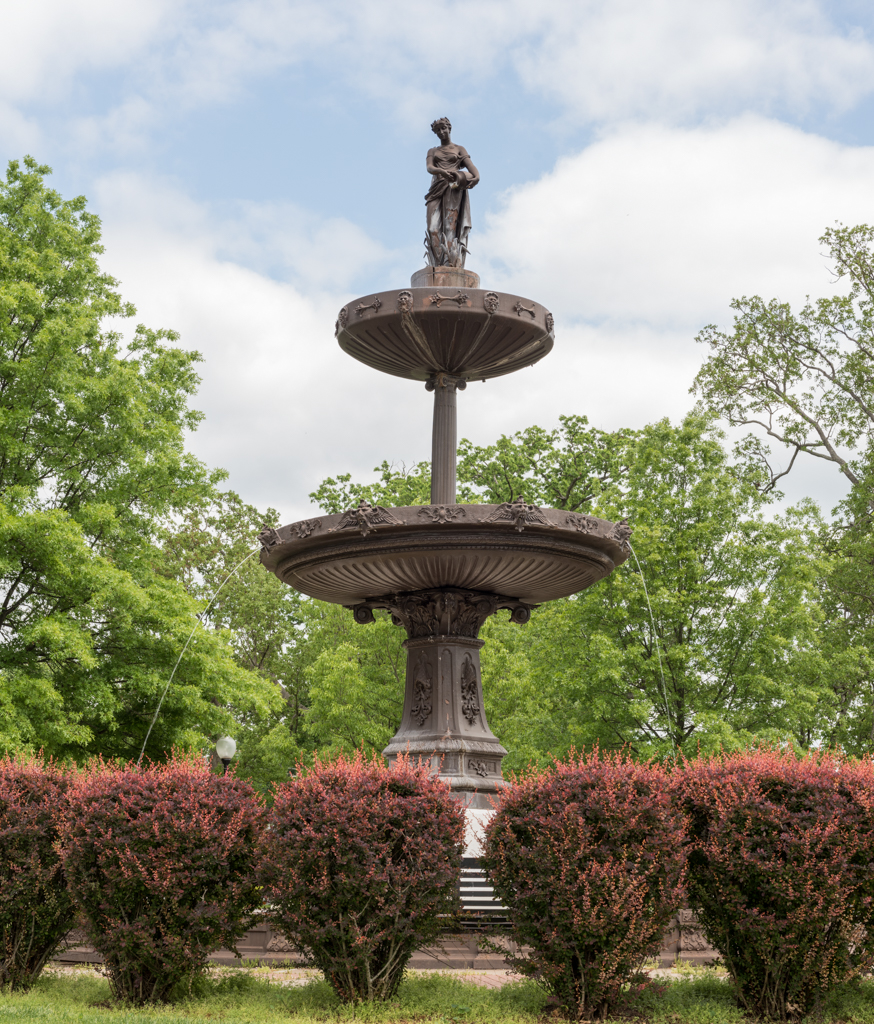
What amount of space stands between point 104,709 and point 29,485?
14.0 ft

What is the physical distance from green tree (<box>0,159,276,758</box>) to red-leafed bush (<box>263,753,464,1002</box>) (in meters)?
11.2

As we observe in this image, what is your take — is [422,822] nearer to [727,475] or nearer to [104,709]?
[104,709]

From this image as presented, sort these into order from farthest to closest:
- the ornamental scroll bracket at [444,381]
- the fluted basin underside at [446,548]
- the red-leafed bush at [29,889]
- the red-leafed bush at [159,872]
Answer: the ornamental scroll bracket at [444,381], the fluted basin underside at [446,548], the red-leafed bush at [29,889], the red-leafed bush at [159,872]

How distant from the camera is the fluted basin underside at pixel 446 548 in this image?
10547 millimetres

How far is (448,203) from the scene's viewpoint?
13586 millimetres

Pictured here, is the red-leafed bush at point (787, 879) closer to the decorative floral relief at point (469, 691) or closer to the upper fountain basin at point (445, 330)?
the decorative floral relief at point (469, 691)

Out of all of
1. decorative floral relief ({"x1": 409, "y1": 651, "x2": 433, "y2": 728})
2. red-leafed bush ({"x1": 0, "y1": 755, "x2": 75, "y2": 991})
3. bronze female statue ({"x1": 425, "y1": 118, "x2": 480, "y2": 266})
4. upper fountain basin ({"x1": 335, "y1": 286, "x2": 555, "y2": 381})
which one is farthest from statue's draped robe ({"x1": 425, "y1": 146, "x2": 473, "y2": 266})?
red-leafed bush ({"x1": 0, "y1": 755, "x2": 75, "y2": 991})

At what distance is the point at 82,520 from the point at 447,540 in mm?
10785

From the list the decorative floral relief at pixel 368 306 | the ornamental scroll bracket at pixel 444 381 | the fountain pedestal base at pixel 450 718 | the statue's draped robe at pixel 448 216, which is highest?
the statue's draped robe at pixel 448 216

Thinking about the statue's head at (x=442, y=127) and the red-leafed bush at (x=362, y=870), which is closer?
the red-leafed bush at (x=362, y=870)

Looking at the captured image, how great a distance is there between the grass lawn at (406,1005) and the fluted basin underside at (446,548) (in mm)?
3955

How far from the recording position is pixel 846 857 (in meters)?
7.30

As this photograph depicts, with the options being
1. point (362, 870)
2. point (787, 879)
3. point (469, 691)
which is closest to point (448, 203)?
point (469, 691)

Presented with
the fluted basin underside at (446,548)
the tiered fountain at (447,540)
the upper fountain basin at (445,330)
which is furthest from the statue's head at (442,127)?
the fluted basin underside at (446,548)
